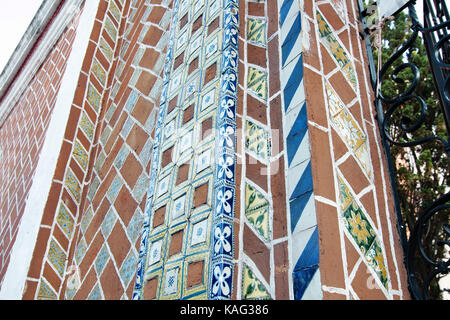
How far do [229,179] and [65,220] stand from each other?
4.19 ft

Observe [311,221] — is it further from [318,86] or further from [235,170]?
[318,86]

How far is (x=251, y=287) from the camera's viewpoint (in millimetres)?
1046

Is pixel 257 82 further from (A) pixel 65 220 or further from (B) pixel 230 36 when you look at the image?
(A) pixel 65 220

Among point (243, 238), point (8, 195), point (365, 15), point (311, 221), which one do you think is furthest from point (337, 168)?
point (8, 195)

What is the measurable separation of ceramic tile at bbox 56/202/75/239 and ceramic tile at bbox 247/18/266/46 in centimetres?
127

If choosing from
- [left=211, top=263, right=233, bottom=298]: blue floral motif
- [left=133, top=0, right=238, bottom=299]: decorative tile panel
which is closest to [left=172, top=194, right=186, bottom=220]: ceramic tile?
[left=133, top=0, right=238, bottom=299]: decorative tile panel

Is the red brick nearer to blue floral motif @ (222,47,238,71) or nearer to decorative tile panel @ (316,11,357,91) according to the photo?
blue floral motif @ (222,47,238,71)

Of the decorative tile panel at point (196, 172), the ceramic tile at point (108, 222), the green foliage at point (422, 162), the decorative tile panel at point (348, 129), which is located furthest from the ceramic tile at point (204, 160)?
the green foliage at point (422, 162)

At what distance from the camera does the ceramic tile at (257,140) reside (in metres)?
1.23

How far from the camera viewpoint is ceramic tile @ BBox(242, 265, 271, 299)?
1.03m

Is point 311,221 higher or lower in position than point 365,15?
lower

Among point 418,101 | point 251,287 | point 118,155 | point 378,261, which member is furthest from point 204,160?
point 118,155

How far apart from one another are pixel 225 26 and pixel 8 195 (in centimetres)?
261
